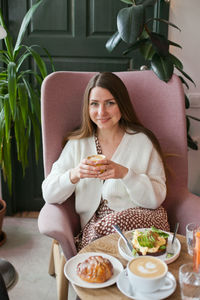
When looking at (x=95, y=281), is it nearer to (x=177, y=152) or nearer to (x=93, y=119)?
(x=93, y=119)

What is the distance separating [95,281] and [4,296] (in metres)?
0.26

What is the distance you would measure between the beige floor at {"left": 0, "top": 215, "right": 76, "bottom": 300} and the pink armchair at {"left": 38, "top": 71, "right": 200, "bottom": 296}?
1.57ft

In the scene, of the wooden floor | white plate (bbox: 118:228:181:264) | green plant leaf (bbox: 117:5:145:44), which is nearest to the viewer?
white plate (bbox: 118:228:181:264)

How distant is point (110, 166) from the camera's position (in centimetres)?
155

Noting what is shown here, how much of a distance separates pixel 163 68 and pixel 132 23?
0.90 feet

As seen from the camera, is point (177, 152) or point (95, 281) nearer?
point (95, 281)

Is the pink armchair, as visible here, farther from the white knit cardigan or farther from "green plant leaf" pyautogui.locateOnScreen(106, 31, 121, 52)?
"green plant leaf" pyautogui.locateOnScreen(106, 31, 121, 52)

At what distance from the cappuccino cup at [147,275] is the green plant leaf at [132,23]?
1.20 m

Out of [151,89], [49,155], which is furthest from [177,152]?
[49,155]

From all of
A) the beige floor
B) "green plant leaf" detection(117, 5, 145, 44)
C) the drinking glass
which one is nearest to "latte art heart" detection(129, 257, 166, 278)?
the drinking glass

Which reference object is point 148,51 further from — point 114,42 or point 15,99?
point 15,99

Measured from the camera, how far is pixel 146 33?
7.06 feet

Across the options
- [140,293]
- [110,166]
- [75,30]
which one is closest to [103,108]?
[110,166]

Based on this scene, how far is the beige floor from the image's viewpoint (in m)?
2.01
